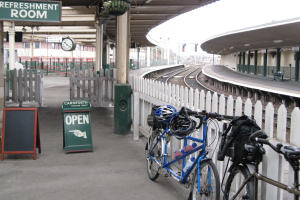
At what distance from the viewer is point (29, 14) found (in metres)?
7.04

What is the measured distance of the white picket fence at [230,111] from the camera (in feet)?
12.5

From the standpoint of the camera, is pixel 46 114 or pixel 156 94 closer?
pixel 156 94

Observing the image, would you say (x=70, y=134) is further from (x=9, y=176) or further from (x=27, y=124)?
(x=9, y=176)

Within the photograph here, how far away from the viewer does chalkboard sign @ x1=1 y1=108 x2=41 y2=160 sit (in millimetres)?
6844

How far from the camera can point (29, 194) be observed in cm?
519

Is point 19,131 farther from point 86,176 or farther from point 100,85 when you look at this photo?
point 100,85

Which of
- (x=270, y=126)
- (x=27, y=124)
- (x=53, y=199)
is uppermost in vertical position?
(x=270, y=126)

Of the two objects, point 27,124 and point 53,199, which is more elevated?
point 27,124

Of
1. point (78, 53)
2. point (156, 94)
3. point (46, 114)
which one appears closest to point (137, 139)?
point (156, 94)

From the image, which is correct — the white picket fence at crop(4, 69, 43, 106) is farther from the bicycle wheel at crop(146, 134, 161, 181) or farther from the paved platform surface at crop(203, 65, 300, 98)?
the paved platform surface at crop(203, 65, 300, 98)

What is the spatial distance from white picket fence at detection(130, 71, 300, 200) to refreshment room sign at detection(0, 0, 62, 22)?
2.43 meters

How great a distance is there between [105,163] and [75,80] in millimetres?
7349

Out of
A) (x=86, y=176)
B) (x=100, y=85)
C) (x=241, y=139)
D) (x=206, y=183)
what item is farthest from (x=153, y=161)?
(x=100, y=85)

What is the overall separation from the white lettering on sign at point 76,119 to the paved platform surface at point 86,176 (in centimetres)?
59
